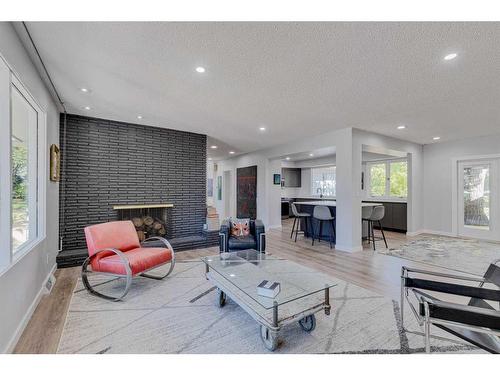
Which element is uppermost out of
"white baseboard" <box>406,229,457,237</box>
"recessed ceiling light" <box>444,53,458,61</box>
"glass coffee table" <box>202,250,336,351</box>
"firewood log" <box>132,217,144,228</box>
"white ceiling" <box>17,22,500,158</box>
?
"white ceiling" <box>17,22,500,158</box>

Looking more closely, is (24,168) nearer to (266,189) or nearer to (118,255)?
(118,255)

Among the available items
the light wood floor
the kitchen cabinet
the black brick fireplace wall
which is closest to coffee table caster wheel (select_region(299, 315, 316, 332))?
the light wood floor

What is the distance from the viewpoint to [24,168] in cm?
266

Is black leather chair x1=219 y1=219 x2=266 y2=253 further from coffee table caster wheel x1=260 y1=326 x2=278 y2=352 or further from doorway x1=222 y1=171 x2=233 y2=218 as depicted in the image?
doorway x1=222 y1=171 x2=233 y2=218

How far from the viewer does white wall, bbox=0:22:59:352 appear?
1.76 metres

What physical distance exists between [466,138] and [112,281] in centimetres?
775

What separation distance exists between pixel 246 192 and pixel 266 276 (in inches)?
228

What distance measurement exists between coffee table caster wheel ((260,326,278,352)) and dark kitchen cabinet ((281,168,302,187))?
8.47 m

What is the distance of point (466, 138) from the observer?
5.78 m

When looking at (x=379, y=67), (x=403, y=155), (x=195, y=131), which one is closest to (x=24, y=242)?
(x=195, y=131)

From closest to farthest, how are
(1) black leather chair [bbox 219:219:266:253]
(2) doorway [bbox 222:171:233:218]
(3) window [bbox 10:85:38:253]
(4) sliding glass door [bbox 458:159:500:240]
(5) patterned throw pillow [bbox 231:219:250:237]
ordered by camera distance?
(3) window [bbox 10:85:38:253]
(1) black leather chair [bbox 219:219:266:253]
(5) patterned throw pillow [bbox 231:219:250:237]
(4) sliding glass door [bbox 458:159:500:240]
(2) doorway [bbox 222:171:233:218]

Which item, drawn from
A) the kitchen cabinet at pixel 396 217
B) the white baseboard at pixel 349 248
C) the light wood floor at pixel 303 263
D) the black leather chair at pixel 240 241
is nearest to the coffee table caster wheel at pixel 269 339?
the light wood floor at pixel 303 263

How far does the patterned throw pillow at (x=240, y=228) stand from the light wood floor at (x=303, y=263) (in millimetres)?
873

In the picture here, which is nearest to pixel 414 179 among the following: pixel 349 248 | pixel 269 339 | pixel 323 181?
pixel 349 248
